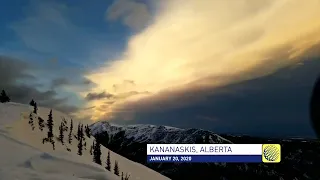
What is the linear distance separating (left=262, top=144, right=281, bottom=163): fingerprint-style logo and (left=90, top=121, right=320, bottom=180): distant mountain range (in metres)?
0.05

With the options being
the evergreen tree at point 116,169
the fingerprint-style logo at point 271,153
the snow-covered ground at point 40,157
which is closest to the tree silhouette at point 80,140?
the snow-covered ground at point 40,157

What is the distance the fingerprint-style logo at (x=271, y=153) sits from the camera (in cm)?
408

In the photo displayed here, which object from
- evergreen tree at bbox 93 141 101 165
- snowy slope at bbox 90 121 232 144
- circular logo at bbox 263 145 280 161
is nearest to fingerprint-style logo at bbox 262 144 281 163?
circular logo at bbox 263 145 280 161

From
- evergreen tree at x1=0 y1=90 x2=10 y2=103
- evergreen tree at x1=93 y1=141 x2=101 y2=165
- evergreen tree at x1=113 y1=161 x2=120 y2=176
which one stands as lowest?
evergreen tree at x1=113 y1=161 x2=120 y2=176

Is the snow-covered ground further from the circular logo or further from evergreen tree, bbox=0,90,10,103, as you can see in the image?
the circular logo

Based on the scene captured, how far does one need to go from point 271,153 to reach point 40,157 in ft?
8.04

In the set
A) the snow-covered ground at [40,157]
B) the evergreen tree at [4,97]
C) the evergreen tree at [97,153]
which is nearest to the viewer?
the snow-covered ground at [40,157]

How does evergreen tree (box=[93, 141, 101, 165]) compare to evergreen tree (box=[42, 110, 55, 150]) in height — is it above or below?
below

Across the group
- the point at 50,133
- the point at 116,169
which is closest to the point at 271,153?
the point at 116,169

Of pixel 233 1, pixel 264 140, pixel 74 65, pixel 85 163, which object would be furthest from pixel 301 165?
pixel 74 65

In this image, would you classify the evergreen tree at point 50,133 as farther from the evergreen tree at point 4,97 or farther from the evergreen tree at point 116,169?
the evergreen tree at point 116,169

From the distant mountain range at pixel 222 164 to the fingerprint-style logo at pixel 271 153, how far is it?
55mm

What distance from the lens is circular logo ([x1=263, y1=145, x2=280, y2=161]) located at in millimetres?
4078

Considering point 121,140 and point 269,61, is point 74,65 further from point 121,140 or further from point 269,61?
point 269,61
